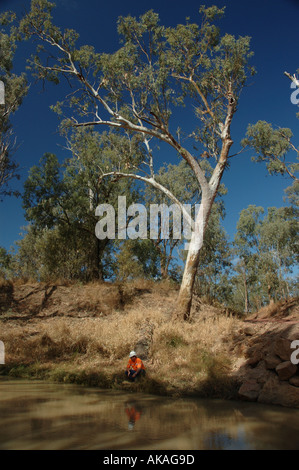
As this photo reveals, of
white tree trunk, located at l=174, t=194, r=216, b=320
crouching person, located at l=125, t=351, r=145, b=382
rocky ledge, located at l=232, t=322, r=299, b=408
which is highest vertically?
white tree trunk, located at l=174, t=194, r=216, b=320

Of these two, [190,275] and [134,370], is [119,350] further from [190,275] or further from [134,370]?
[190,275]

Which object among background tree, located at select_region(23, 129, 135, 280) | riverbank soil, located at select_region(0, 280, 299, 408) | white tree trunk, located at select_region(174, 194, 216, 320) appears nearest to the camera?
riverbank soil, located at select_region(0, 280, 299, 408)

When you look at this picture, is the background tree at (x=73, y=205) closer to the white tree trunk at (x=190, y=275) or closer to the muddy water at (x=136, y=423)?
the white tree trunk at (x=190, y=275)

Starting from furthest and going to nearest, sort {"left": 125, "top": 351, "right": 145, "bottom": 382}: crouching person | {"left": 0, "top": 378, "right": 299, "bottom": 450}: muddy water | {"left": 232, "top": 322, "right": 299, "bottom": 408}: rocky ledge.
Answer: {"left": 125, "top": 351, "right": 145, "bottom": 382}: crouching person → {"left": 232, "top": 322, "right": 299, "bottom": 408}: rocky ledge → {"left": 0, "top": 378, "right": 299, "bottom": 450}: muddy water

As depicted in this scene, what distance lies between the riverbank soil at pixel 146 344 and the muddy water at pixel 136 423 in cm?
85

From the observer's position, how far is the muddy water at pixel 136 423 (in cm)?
369

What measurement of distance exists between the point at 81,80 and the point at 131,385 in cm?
1266

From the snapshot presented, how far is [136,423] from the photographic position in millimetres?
4617

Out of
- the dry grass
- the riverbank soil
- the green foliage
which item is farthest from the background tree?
the green foliage

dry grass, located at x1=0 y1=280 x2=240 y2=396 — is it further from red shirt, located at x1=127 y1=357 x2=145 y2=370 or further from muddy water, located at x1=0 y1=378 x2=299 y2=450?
muddy water, located at x1=0 y1=378 x2=299 y2=450

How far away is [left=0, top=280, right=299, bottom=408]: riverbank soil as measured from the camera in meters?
7.12

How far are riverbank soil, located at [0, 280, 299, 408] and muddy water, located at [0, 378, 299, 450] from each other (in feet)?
2.79

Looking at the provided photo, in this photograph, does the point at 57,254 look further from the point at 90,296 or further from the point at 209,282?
the point at 209,282

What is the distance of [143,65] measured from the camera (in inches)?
591
